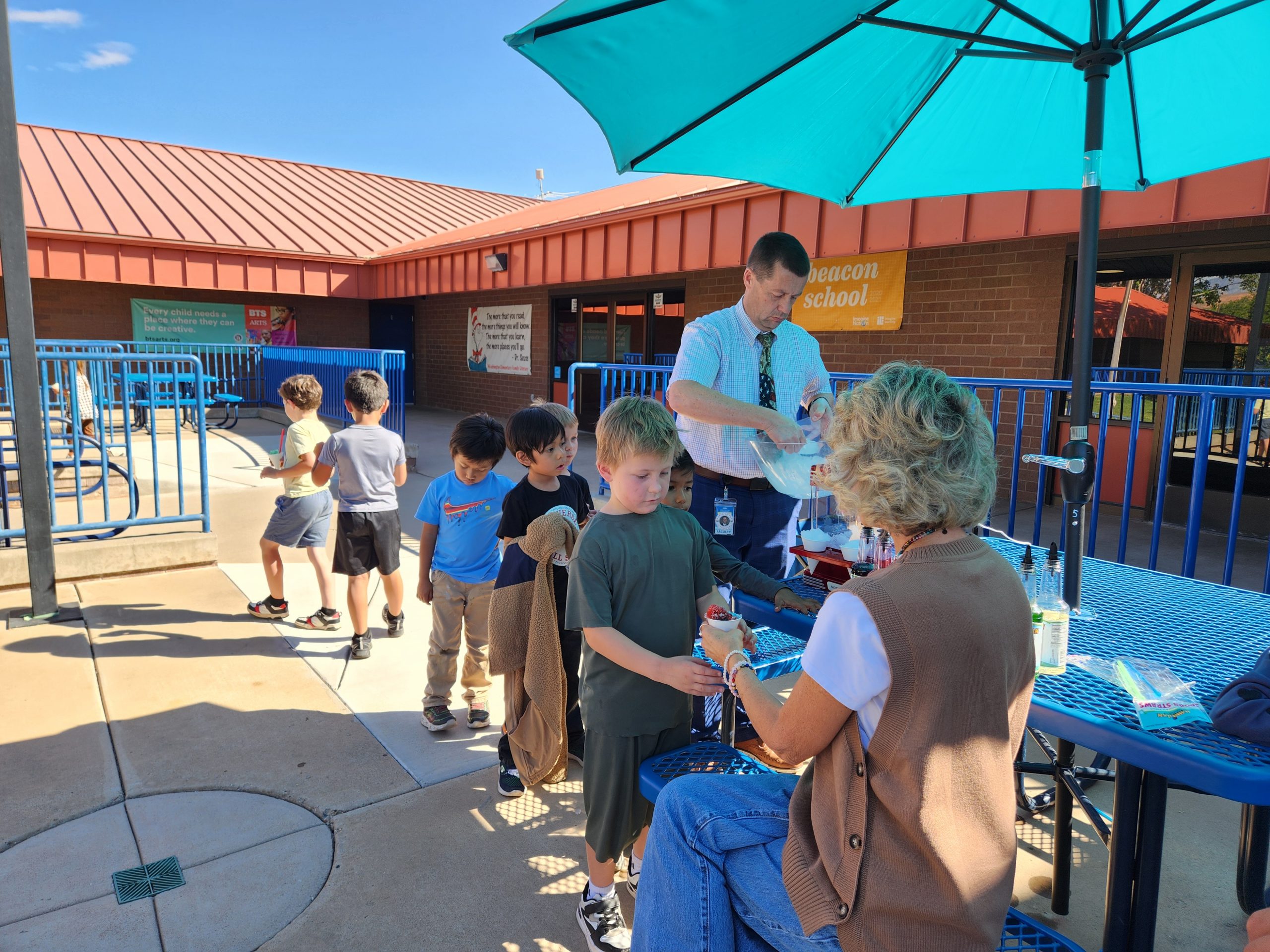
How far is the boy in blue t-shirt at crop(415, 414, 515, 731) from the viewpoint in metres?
3.28

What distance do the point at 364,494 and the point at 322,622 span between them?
3.24ft

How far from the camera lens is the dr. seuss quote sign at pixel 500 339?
14.4 m

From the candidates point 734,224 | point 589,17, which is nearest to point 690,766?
point 589,17

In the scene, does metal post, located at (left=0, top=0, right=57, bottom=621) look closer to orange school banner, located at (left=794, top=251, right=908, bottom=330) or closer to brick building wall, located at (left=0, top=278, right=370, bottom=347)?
orange school banner, located at (left=794, top=251, right=908, bottom=330)

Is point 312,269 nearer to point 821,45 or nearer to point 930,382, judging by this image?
point 821,45

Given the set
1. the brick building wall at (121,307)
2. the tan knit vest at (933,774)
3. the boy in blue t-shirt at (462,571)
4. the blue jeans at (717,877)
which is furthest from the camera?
the brick building wall at (121,307)

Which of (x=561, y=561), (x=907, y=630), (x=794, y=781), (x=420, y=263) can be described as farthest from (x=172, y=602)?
(x=420, y=263)

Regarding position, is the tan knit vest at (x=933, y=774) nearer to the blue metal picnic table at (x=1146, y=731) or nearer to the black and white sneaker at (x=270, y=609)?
the blue metal picnic table at (x=1146, y=731)

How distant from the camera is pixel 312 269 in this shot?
15.2 metres

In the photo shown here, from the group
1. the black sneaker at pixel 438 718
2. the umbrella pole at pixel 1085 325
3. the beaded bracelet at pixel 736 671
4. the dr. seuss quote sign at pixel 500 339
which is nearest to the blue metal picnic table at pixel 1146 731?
the umbrella pole at pixel 1085 325

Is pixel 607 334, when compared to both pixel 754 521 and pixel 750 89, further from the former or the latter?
pixel 750 89

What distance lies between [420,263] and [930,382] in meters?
14.2

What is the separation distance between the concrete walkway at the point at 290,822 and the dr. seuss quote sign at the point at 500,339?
1074cm

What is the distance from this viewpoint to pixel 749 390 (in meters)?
2.85
